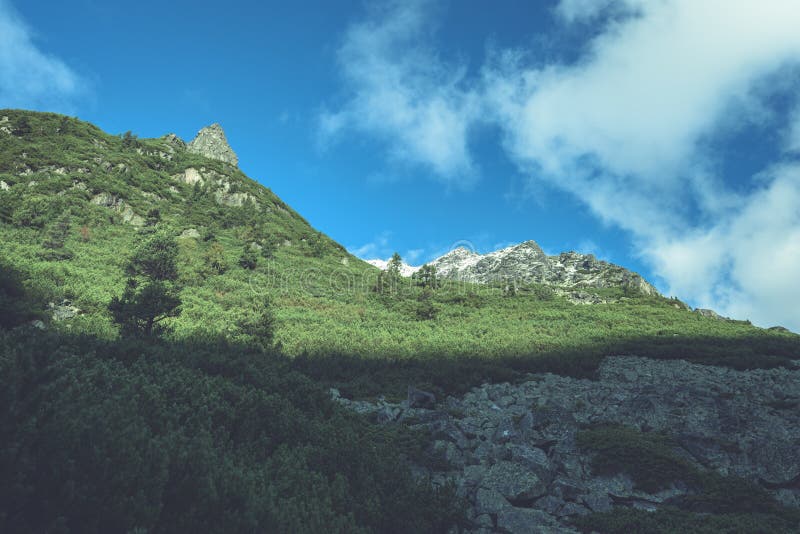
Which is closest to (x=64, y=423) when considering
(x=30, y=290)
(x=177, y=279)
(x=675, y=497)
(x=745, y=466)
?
(x=675, y=497)

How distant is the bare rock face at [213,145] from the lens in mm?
92812

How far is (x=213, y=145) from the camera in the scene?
3716 inches

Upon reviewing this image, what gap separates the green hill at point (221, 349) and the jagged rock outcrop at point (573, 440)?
1250 millimetres

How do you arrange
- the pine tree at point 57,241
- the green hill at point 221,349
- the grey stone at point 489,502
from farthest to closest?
the pine tree at point 57,241
the grey stone at point 489,502
the green hill at point 221,349

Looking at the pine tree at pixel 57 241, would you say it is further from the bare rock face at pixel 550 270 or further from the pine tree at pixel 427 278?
the bare rock face at pixel 550 270

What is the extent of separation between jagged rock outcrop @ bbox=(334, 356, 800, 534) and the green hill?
4.10 ft

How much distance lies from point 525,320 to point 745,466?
28034 mm

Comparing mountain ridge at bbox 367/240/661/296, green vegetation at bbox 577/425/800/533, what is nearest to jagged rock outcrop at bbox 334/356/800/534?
green vegetation at bbox 577/425/800/533

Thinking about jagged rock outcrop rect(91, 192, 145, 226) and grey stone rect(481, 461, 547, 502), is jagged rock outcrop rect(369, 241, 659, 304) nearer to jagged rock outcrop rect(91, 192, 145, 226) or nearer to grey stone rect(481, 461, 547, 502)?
jagged rock outcrop rect(91, 192, 145, 226)

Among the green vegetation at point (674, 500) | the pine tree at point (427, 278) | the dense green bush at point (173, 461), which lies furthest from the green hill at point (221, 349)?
the green vegetation at point (674, 500)

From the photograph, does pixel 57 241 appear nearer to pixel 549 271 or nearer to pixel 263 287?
pixel 263 287

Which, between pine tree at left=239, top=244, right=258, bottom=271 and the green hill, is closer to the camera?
the green hill

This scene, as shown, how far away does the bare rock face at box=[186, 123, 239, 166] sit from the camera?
92.8m

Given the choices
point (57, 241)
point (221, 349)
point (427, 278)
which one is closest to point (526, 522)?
point (221, 349)
